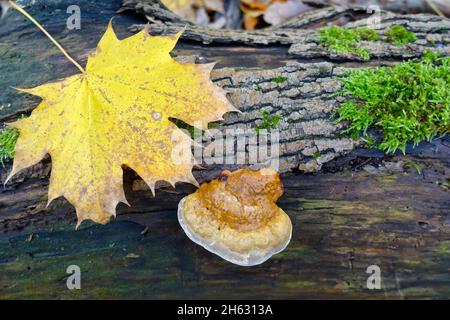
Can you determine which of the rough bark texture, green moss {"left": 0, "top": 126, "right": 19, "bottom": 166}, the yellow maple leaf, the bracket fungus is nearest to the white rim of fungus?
the bracket fungus

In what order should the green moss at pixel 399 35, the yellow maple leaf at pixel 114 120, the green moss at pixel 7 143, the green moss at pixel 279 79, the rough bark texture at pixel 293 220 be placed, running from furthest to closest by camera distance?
1. the green moss at pixel 399 35
2. the green moss at pixel 279 79
3. the green moss at pixel 7 143
4. the rough bark texture at pixel 293 220
5. the yellow maple leaf at pixel 114 120

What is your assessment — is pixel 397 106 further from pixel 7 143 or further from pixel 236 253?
pixel 7 143

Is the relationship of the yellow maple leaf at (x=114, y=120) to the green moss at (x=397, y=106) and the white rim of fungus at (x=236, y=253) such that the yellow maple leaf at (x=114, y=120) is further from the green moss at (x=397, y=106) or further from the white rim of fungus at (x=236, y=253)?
the green moss at (x=397, y=106)

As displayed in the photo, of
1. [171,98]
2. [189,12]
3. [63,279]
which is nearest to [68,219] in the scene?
[63,279]

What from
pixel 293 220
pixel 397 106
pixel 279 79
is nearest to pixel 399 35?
pixel 397 106

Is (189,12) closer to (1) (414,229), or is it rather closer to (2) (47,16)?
(2) (47,16)

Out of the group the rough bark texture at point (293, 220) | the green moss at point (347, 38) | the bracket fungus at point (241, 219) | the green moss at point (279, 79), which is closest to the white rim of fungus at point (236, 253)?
the bracket fungus at point (241, 219)
